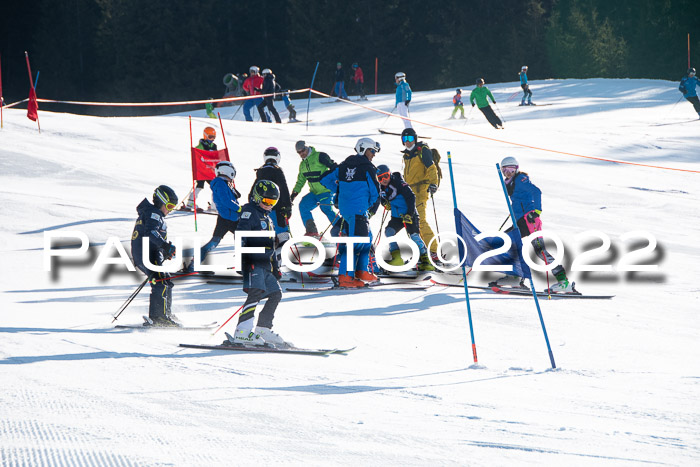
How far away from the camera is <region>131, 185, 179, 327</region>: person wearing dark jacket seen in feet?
28.4

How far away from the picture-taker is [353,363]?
24.8 feet

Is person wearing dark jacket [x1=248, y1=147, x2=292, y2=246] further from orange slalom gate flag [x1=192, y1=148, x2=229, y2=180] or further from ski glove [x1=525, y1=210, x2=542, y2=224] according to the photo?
ski glove [x1=525, y1=210, x2=542, y2=224]

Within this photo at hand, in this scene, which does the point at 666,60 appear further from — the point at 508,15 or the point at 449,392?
the point at 449,392

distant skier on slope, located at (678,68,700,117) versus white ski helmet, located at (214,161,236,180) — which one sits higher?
distant skier on slope, located at (678,68,700,117)

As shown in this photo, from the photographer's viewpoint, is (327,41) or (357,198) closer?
(357,198)

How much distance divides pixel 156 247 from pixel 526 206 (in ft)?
14.5

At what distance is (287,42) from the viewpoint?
5728 centimetres

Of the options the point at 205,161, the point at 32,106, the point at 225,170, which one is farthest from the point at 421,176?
the point at 32,106

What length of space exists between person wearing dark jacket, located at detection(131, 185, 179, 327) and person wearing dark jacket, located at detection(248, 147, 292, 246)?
2.80m

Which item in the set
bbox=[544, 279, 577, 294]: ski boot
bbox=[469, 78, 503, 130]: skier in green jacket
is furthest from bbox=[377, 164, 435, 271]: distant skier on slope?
bbox=[469, 78, 503, 130]: skier in green jacket

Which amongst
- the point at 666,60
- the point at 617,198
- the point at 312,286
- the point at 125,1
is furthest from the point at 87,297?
the point at 125,1

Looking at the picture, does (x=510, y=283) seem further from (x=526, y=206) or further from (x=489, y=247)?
A: (x=489, y=247)

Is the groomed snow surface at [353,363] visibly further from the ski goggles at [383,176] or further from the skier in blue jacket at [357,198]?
the ski goggles at [383,176]

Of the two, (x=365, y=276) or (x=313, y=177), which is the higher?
(x=313, y=177)
